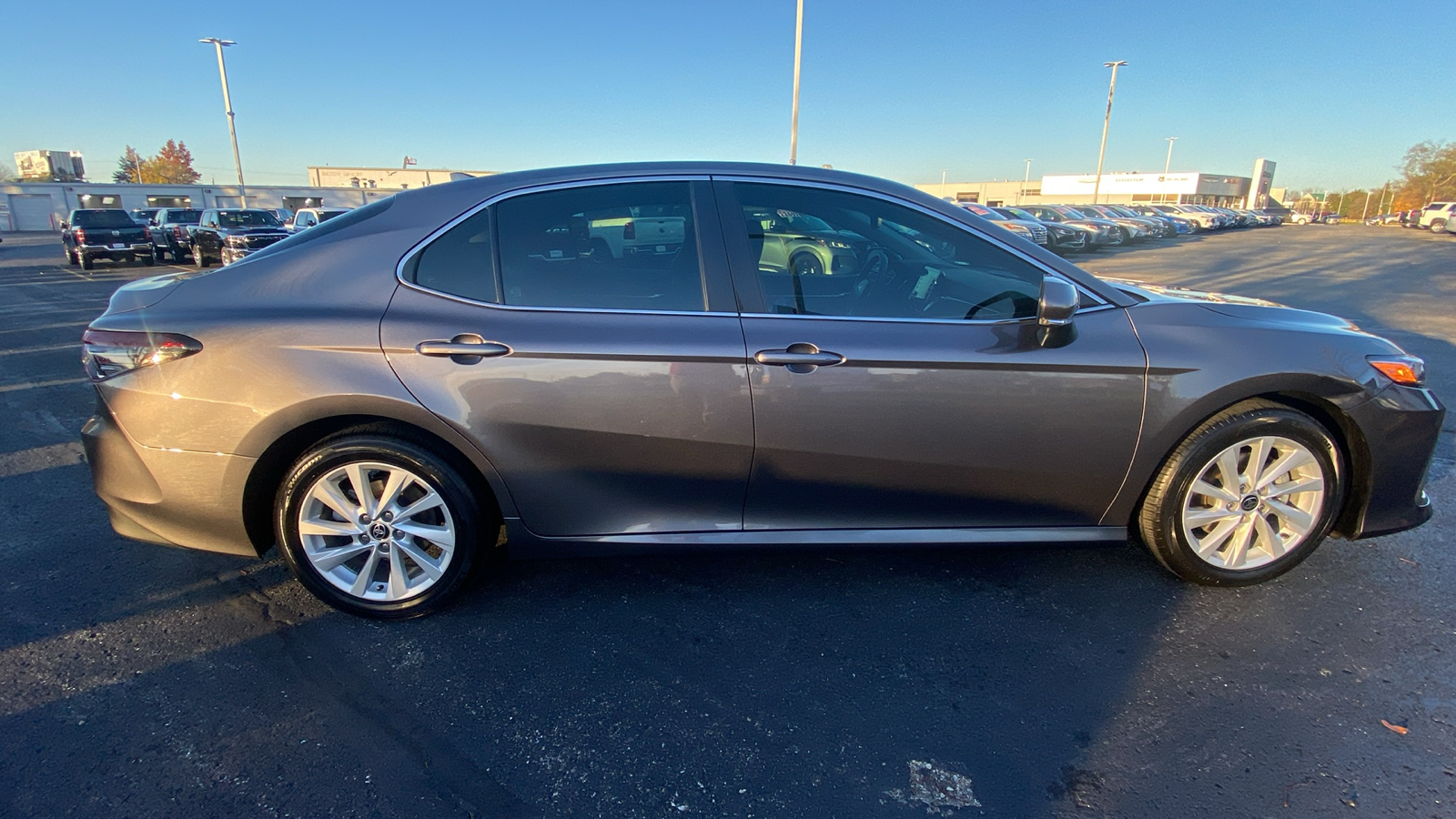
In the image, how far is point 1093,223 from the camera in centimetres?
2720

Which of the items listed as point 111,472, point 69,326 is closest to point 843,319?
point 111,472

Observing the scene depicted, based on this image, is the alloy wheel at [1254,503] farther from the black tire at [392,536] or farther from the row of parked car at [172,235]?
the row of parked car at [172,235]

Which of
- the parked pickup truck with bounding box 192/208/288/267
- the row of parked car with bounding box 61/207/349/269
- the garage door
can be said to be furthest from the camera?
the garage door


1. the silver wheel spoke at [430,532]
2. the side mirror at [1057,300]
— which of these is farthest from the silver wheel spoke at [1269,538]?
the silver wheel spoke at [430,532]

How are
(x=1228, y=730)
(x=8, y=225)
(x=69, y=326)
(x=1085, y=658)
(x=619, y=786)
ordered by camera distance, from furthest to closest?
(x=8, y=225)
(x=69, y=326)
(x=1085, y=658)
(x=1228, y=730)
(x=619, y=786)

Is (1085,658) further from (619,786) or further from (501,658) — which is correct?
(501,658)

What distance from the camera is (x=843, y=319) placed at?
2.64 metres

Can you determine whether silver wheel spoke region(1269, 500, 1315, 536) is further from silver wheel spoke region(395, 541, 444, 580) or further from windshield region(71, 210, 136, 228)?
windshield region(71, 210, 136, 228)

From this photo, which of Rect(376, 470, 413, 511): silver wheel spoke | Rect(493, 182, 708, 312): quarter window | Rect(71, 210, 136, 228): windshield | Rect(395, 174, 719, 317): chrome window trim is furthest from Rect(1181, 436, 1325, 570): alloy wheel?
Rect(71, 210, 136, 228): windshield

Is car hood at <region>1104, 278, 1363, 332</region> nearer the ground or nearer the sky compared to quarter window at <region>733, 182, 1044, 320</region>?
nearer the ground

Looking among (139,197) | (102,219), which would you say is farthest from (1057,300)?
(139,197)

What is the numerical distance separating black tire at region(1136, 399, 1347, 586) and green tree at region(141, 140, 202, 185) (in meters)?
99.5

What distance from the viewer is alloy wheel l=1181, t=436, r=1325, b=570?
2854mm

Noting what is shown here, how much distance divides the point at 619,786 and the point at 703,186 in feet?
6.57
